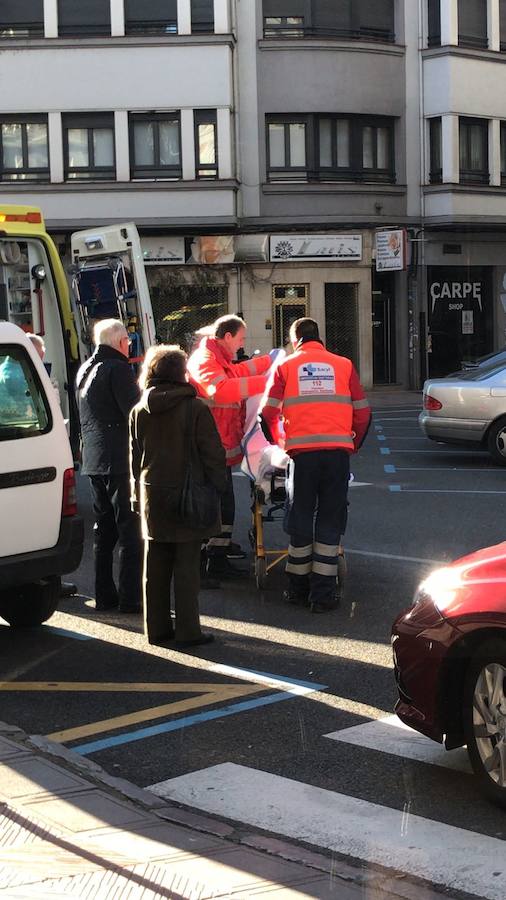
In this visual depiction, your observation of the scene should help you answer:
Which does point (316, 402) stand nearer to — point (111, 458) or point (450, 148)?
point (111, 458)

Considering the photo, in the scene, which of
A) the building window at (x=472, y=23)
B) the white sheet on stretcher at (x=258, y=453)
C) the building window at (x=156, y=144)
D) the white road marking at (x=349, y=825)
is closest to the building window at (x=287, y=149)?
the building window at (x=156, y=144)

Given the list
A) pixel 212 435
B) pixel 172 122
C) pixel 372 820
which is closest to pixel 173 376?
pixel 212 435

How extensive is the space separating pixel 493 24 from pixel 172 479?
31.3 meters

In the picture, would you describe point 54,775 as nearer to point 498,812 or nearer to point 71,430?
point 498,812

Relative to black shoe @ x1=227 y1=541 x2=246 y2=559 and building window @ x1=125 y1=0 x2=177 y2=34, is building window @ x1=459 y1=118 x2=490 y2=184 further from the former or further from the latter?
black shoe @ x1=227 y1=541 x2=246 y2=559

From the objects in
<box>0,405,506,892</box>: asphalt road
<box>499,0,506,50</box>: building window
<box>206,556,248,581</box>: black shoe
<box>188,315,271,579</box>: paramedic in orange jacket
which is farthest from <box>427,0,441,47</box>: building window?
<box>206,556,248,581</box>: black shoe

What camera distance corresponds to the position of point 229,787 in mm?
5242

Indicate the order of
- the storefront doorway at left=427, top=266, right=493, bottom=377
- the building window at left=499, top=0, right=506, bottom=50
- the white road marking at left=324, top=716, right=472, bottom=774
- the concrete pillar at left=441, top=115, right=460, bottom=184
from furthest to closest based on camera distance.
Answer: the building window at left=499, top=0, right=506, bottom=50
the storefront doorway at left=427, top=266, right=493, bottom=377
the concrete pillar at left=441, top=115, right=460, bottom=184
the white road marking at left=324, top=716, right=472, bottom=774

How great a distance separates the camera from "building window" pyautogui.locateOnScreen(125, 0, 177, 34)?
33.4 meters

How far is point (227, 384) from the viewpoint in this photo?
30.3ft

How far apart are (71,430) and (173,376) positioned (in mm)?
5123

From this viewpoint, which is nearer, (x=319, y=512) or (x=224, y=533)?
(x=319, y=512)

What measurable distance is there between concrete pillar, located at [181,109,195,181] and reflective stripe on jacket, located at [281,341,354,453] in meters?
25.4

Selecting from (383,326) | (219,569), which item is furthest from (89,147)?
(219,569)
